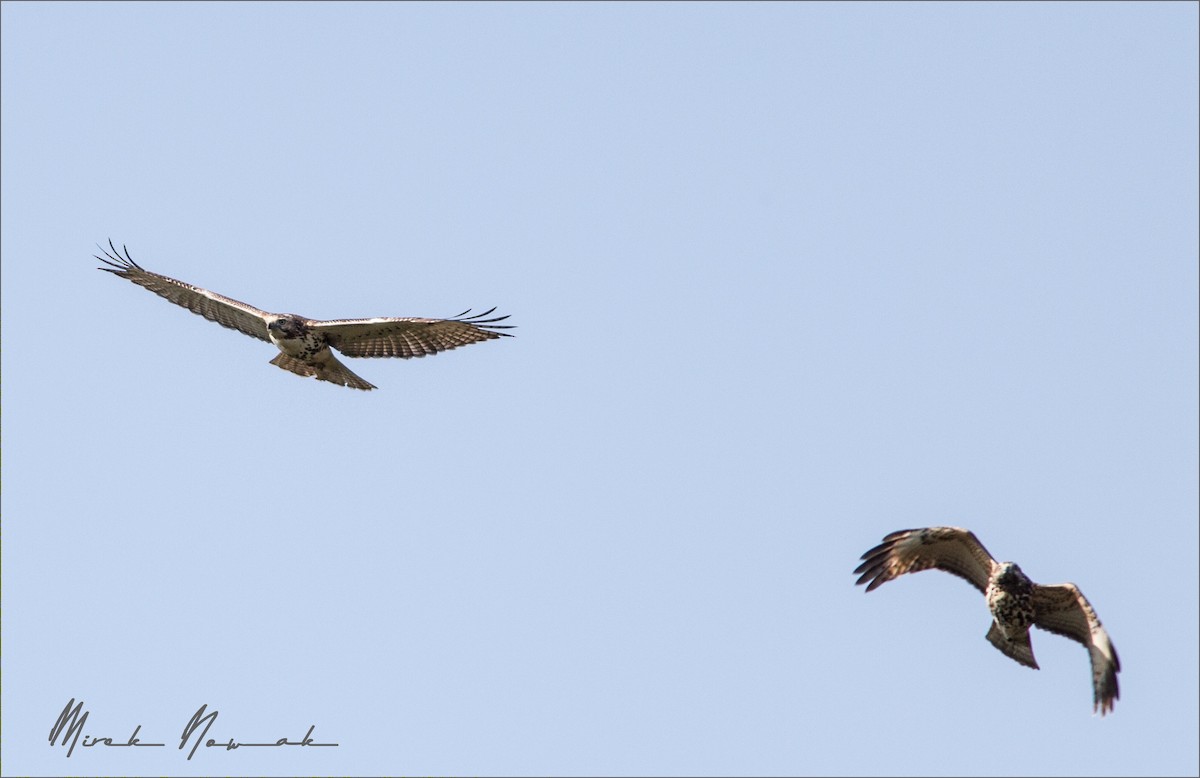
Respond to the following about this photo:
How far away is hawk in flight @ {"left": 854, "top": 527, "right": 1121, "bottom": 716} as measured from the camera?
1512cm

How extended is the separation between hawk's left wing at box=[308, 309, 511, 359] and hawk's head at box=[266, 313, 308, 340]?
125mm

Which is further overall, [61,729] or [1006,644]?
[61,729]

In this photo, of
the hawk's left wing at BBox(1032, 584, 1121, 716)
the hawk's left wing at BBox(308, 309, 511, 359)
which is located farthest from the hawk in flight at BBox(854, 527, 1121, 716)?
the hawk's left wing at BBox(308, 309, 511, 359)

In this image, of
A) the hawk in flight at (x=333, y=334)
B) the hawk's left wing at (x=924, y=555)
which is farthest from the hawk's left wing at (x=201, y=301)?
the hawk's left wing at (x=924, y=555)

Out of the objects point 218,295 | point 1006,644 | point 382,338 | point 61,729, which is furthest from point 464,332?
point 1006,644

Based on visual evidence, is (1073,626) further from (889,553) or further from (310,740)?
(310,740)

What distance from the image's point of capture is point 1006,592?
50.7 ft

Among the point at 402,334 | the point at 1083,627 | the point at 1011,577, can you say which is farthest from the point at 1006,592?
the point at 402,334

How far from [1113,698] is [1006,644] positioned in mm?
1378

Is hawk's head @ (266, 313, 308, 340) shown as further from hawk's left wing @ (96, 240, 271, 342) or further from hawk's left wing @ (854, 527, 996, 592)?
hawk's left wing @ (854, 527, 996, 592)

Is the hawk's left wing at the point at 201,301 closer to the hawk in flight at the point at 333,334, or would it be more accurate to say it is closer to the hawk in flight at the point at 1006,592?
the hawk in flight at the point at 333,334

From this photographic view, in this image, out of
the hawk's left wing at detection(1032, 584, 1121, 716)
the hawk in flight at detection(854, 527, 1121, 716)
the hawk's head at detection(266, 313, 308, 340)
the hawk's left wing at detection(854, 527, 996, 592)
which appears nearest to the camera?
the hawk's left wing at detection(1032, 584, 1121, 716)

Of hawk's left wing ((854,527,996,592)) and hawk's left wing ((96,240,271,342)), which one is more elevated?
hawk's left wing ((96,240,271,342))

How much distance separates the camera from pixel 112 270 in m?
21.6
